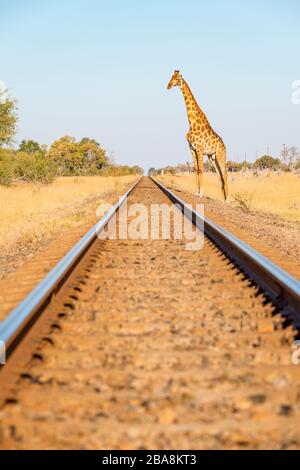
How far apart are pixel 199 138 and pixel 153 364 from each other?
53.5ft

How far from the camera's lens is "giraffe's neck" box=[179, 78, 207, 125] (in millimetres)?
20141

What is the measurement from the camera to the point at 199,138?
19453 mm

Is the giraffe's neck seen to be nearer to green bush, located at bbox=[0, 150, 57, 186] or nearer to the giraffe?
the giraffe

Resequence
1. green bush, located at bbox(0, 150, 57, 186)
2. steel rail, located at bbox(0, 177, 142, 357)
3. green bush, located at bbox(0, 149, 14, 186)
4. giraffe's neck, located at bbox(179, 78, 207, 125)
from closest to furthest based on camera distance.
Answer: steel rail, located at bbox(0, 177, 142, 357), giraffe's neck, located at bbox(179, 78, 207, 125), green bush, located at bbox(0, 149, 14, 186), green bush, located at bbox(0, 150, 57, 186)

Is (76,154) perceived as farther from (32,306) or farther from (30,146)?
(32,306)

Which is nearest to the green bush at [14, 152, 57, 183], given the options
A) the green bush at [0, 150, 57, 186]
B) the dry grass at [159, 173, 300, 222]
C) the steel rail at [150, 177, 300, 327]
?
the green bush at [0, 150, 57, 186]

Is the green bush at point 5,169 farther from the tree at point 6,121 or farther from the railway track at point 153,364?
the railway track at point 153,364

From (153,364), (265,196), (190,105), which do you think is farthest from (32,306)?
(265,196)

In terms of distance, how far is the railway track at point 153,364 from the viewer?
2.83m

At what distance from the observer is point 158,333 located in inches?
171

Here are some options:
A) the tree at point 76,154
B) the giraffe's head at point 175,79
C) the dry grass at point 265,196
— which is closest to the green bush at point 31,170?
the dry grass at point 265,196

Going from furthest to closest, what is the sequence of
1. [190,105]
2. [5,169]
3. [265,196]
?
1. [5,169]
2. [265,196]
3. [190,105]

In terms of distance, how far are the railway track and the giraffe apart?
13.3 metres

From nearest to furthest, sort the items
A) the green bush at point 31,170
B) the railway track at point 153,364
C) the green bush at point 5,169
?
the railway track at point 153,364
the green bush at point 5,169
the green bush at point 31,170
